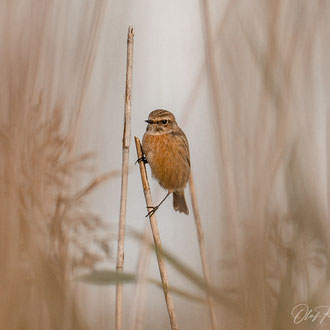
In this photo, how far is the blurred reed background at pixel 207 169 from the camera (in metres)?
1.65

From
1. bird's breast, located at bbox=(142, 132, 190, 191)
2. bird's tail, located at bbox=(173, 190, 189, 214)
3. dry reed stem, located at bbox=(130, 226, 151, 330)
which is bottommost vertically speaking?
dry reed stem, located at bbox=(130, 226, 151, 330)

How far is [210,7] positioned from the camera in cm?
243

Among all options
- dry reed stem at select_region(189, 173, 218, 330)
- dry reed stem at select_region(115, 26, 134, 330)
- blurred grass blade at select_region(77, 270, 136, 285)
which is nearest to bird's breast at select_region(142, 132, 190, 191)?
dry reed stem at select_region(189, 173, 218, 330)

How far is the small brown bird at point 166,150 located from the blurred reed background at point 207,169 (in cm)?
119

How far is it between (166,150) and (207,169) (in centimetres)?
139

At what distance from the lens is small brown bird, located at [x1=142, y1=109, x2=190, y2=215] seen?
11.8 ft

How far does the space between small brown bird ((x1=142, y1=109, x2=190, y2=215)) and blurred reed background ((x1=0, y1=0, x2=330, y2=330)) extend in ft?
3.92

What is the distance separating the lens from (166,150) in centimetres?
368

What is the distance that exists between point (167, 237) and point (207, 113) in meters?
0.57

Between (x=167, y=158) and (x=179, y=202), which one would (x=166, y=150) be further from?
(x=179, y=202)
